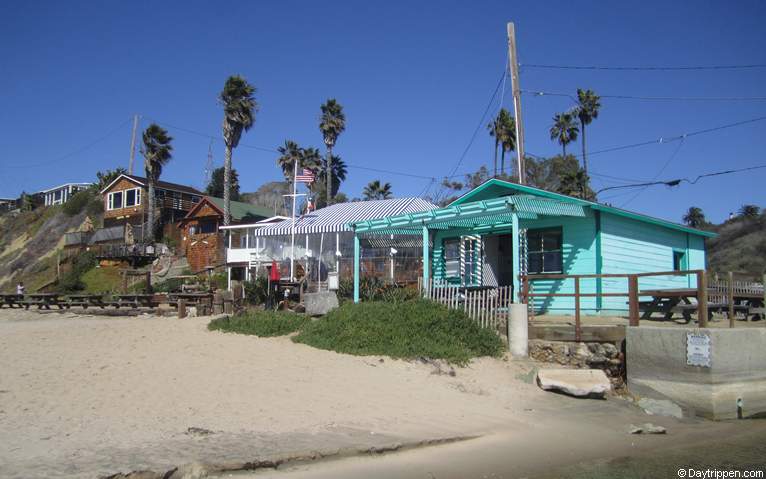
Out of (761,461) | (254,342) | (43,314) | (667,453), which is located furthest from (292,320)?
(43,314)

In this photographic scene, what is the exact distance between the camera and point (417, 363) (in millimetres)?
11398

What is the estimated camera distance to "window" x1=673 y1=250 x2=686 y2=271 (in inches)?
732

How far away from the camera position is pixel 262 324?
14.1m

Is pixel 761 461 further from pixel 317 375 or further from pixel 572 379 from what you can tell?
pixel 317 375

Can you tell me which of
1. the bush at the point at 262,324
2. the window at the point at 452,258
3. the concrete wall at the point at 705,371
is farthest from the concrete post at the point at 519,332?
the window at the point at 452,258

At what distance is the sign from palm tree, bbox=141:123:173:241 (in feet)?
134

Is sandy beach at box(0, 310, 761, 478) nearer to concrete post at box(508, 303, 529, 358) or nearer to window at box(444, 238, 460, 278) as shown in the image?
concrete post at box(508, 303, 529, 358)

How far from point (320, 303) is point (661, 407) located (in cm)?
848

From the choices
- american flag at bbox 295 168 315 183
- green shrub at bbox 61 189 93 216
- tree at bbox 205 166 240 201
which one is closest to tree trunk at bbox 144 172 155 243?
tree at bbox 205 166 240 201

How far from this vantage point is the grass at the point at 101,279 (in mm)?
39219

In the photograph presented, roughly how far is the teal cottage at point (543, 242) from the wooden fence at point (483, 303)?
17.6 inches

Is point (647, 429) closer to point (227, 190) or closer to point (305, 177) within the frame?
point (305, 177)

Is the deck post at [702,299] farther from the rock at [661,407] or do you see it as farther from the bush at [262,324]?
the bush at [262,324]

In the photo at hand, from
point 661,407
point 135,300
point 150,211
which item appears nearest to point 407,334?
point 661,407
